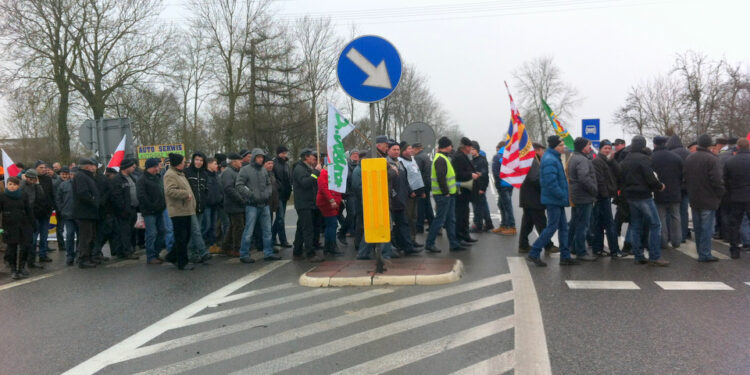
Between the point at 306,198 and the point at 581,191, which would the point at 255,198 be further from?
the point at 581,191

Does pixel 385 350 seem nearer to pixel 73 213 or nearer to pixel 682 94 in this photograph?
pixel 73 213

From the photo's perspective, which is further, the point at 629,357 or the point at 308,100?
the point at 308,100

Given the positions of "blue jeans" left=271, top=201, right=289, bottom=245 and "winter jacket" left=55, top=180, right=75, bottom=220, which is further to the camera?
"blue jeans" left=271, top=201, right=289, bottom=245

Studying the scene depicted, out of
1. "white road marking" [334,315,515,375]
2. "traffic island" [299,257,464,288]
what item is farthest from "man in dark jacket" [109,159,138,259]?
"white road marking" [334,315,515,375]

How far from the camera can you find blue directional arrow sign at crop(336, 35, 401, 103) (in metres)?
6.92

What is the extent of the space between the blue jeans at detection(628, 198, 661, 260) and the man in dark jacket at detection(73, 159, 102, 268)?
8.82 metres

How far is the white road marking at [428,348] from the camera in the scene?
416 cm

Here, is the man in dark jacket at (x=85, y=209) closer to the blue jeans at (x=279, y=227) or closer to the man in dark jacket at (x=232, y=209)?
the man in dark jacket at (x=232, y=209)

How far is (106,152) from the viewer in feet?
47.2

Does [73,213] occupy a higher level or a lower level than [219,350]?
higher

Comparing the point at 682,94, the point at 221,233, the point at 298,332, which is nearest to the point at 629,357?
the point at 298,332

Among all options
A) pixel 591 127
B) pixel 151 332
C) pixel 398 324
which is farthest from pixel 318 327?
pixel 591 127

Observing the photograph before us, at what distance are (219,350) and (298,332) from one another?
2.46 ft

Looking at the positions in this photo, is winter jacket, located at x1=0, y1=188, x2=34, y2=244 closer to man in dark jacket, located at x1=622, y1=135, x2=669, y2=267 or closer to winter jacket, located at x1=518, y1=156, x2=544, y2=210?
winter jacket, located at x1=518, y1=156, x2=544, y2=210
